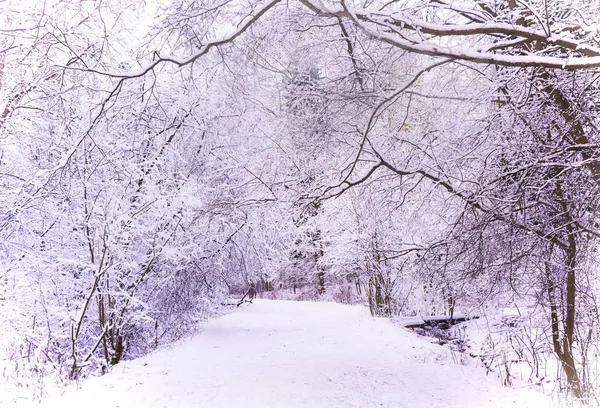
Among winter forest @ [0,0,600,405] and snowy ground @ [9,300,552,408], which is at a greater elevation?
winter forest @ [0,0,600,405]

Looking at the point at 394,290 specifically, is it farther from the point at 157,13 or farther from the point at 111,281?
the point at 157,13

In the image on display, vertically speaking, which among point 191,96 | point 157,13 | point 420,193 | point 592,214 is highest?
point 191,96

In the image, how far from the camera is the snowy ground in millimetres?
5328

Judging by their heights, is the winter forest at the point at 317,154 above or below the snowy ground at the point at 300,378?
above

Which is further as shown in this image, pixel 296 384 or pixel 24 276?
pixel 24 276

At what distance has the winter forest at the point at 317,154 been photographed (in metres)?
4.45

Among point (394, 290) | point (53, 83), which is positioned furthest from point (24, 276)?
point (394, 290)

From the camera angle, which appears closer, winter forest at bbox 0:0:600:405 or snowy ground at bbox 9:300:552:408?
winter forest at bbox 0:0:600:405

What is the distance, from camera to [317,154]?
670 cm

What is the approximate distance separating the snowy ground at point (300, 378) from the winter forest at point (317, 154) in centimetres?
85

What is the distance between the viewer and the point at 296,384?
597 centimetres

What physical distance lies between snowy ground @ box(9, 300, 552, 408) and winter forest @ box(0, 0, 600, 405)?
850mm

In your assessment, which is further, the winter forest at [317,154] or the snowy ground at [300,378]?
the snowy ground at [300,378]

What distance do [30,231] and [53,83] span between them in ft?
10.7
